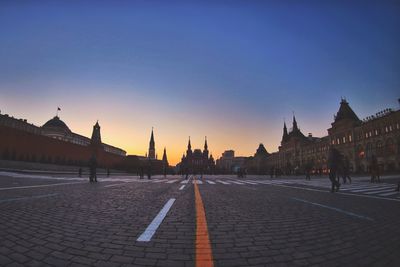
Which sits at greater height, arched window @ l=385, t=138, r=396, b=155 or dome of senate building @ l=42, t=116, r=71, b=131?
dome of senate building @ l=42, t=116, r=71, b=131

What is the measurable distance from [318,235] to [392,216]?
2767mm

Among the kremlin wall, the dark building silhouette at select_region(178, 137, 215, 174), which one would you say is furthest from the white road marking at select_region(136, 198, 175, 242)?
the dark building silhouette at select_region(178, 137, 215, 174)

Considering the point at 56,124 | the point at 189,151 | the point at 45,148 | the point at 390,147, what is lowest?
the point at 390,147

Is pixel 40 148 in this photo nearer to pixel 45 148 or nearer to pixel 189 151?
pixel 45 148

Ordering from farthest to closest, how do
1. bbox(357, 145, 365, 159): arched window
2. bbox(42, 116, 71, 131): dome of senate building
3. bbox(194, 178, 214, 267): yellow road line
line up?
bbox(42, 116, 71, 131): dome of senate building → bbox(357, 145, 365, 159): arched window → bbox(194, 178, 214, 267): yellow road line

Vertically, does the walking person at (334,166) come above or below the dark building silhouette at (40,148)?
below

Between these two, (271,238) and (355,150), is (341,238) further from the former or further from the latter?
(355,150)

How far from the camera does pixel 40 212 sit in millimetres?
5008

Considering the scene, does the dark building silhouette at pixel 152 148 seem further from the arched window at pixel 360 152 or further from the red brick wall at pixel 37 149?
the arched window at pixel 360 152

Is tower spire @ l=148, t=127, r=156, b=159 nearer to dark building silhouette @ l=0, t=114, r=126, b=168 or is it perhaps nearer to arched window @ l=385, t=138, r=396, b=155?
dark building silhouette @ l=0, t=114, r=126, b=168

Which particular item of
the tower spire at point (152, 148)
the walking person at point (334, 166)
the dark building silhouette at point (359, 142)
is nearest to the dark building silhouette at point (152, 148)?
the tower spire at point (152, 148)

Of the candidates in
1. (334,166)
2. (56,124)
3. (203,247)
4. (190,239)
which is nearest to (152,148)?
(56,124)

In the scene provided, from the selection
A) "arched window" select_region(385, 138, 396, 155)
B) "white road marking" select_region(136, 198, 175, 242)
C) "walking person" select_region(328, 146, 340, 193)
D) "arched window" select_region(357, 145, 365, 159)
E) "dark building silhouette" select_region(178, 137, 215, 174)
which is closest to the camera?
"white road marking" select_region(136, 198, 175, 242)

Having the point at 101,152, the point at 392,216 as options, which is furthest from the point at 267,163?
the point at 392,216
